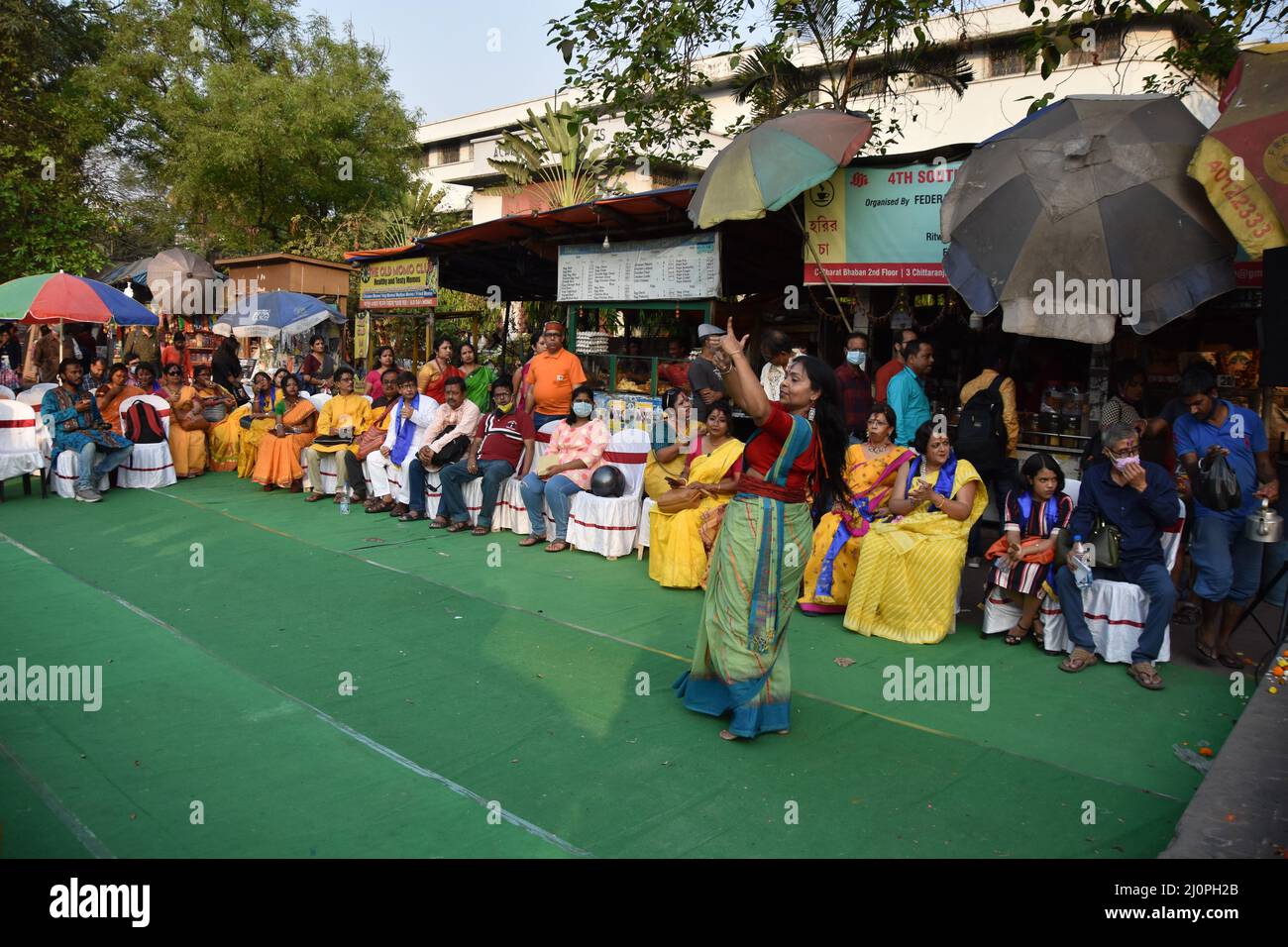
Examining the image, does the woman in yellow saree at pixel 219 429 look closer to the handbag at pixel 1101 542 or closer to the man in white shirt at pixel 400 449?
the man in white shirt at pixel 400 449

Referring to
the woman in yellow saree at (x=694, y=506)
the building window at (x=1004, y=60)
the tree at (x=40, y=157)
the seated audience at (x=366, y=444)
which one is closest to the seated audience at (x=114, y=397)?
the seated audience at (x=366, y=444)

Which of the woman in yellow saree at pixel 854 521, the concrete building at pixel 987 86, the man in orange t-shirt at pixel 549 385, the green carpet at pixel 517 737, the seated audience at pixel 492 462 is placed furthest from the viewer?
the concrete building at pixel 987 86

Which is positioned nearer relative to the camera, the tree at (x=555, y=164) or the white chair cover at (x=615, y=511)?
the white chair cover at (x=615, y=511)

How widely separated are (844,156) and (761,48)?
3.48 meters

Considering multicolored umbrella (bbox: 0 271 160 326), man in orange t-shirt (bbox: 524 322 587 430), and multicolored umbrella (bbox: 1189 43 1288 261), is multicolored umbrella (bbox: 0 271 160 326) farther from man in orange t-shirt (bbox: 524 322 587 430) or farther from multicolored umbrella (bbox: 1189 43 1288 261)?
multicolored umbrella (bbox: 1189 43 1288 261)

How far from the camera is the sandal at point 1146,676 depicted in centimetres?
545

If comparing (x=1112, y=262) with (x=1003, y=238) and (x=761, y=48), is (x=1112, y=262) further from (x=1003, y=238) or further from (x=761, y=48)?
(x=761, y=48)

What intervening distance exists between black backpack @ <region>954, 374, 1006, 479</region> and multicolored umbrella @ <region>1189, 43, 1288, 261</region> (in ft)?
6.28

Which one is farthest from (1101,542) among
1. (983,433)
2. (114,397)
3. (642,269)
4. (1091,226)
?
(114,397)

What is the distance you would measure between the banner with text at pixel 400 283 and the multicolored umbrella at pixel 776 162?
6.42m

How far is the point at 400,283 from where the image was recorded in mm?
14586

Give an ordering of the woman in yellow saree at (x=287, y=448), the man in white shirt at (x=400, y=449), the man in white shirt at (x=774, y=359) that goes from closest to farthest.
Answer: the man in white shirt at (x=774, y=359) → the man in white shirt at (x=400, y=449) → the woman in yellow saree at (x=287, y=448)

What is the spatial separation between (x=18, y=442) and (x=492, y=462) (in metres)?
5.33

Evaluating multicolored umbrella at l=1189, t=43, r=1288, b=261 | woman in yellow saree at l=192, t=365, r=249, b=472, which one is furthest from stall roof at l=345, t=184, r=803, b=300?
multicolored umbrella at l=1189, t=43, r=1288, b=261
